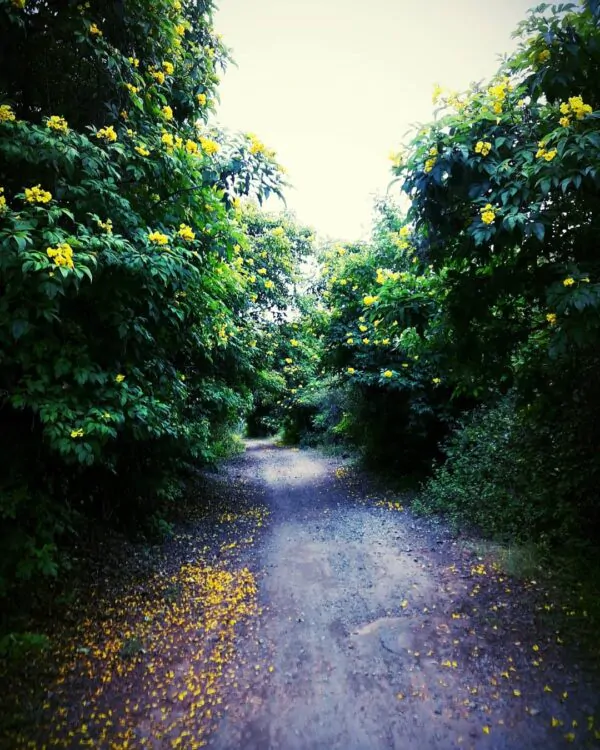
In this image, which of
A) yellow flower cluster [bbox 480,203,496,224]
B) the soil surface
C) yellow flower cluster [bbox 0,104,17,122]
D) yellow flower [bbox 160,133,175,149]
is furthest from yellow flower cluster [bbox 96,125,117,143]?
the soil surface

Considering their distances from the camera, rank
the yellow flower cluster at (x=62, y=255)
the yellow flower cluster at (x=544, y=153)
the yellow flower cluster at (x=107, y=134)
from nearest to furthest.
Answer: the yellow flower cluster at (x=62, y=255) → the yellow flower cluster at (x=544, y=153) → the yellow flower cluster at (x=107, y=134)

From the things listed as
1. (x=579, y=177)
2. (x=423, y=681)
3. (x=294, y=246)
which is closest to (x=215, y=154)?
(x=579, y=177)

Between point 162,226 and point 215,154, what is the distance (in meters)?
0.86

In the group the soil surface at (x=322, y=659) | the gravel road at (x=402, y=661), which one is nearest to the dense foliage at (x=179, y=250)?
the soil surface at (x=322, y=659)

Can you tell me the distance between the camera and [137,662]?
133 inches

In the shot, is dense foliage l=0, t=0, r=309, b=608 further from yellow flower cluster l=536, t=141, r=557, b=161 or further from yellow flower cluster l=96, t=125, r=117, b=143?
yellow flower cluster l=536, t=141, r=557, b=161

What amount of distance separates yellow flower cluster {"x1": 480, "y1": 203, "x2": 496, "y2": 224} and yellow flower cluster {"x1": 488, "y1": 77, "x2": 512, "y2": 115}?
35.4 inches

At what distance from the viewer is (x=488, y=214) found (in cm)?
291

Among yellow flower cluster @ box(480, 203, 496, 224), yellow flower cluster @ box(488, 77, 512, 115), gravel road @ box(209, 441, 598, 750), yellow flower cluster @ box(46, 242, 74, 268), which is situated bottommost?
gravel road @ box(209, 441, 598, 750)

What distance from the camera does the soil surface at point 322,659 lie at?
2.67 metres

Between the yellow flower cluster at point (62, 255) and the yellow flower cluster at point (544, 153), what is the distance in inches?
122

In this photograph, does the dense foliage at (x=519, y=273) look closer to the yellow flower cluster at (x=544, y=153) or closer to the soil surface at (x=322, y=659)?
the yellow flower cluster at (x=544, y=153)

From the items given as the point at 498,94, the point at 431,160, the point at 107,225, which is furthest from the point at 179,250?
the point at 498,94

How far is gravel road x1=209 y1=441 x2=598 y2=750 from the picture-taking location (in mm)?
2650
